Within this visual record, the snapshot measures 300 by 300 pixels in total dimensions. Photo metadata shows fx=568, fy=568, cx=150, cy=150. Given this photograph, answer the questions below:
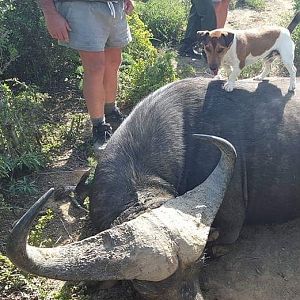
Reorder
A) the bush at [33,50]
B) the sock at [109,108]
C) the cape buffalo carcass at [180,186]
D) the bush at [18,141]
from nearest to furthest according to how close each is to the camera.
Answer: the cape buffalo carcass at [180,186] < the bush at [18,141] < the sock at [109,108] < the bush at [33,50]

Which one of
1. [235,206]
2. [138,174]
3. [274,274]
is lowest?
[274,274]

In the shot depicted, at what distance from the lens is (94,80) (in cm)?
549

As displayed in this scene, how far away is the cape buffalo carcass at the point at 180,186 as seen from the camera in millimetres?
3211

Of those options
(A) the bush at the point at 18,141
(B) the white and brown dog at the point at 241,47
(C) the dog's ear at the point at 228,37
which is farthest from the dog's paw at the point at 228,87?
(A) the bush at the point at 18,141

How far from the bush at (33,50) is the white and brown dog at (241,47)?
9.02 ft

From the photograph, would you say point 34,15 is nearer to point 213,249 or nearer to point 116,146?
point 116,146

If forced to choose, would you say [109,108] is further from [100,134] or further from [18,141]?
[18,141]

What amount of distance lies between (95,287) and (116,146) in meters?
1.03

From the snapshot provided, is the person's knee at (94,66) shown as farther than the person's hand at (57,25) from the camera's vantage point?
Yes

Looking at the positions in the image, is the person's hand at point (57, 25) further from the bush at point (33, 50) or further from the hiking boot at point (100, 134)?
the bush at point (33, 50)

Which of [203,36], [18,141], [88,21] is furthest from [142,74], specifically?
[203,36]

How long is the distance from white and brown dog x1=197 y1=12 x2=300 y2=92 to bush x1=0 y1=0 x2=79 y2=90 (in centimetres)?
275

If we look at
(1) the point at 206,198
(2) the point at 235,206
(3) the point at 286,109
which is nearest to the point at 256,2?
(3) the point at 286,109

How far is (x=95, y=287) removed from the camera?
398 cm
